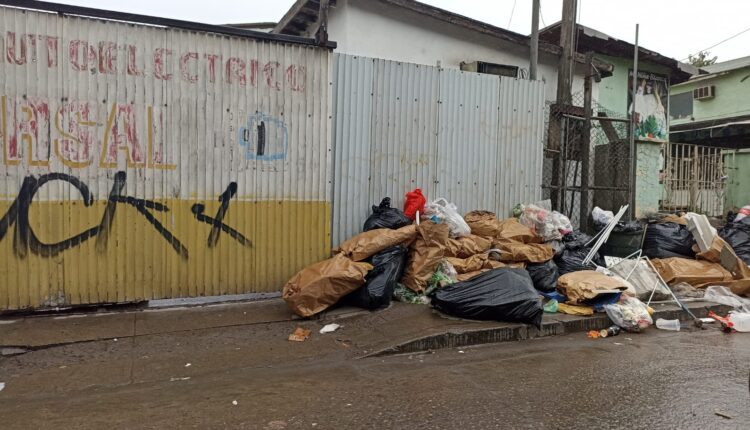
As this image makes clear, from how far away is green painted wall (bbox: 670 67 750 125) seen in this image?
1941cm

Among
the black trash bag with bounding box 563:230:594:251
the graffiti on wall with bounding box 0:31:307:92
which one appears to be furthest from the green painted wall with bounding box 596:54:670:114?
the graffiti on wall with bounding box 0:31:307:92

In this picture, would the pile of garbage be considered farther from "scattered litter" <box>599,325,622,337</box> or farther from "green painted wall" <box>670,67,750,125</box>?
"green painted wall" <box>670,67,750,125</box>

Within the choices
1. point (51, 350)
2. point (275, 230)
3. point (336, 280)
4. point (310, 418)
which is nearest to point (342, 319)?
point (336, 280)

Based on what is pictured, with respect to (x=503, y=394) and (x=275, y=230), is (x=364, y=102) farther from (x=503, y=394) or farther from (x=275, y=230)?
(x=503, y=394)

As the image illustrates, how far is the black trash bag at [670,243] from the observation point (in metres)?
7.33

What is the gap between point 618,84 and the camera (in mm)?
12609

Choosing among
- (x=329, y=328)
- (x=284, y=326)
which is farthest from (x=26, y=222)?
(x=329, y=328)

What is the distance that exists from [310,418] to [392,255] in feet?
8.63

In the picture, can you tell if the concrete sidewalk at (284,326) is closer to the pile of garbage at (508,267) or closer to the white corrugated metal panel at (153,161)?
the pile of garbage at (508,267)

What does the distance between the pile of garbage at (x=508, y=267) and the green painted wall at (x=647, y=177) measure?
2258 millimetres

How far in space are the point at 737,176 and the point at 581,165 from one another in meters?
7.54

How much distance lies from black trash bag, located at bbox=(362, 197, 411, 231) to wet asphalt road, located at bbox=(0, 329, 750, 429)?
72.5 inches

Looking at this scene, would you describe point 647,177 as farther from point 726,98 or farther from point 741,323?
point 726,98

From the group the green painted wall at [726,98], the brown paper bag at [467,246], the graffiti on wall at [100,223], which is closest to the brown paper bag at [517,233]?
the brown paper bag at [467,246]
